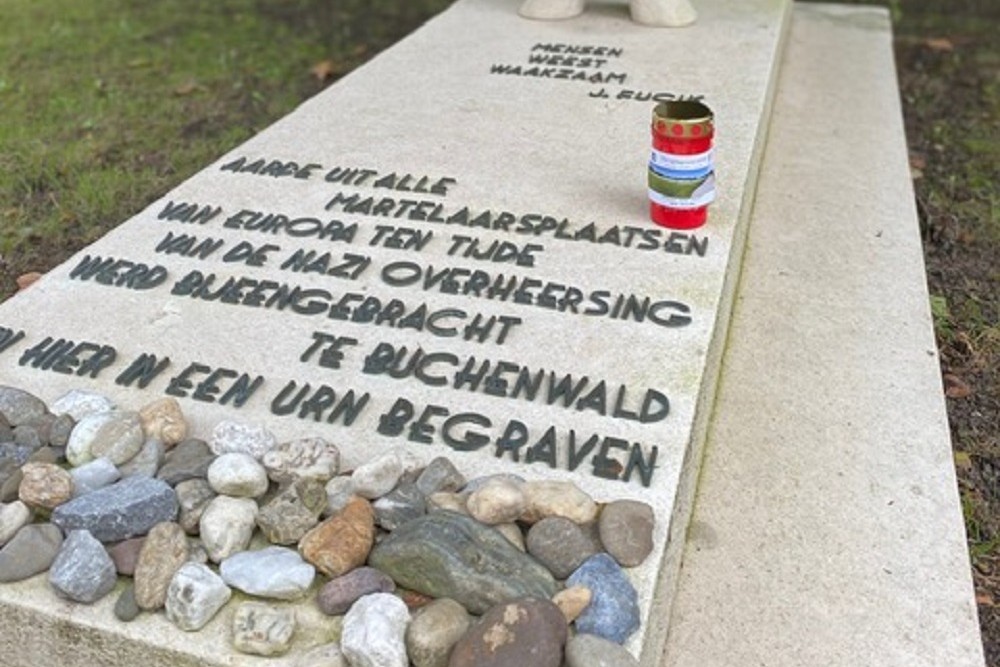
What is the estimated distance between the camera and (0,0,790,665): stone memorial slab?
206 cm

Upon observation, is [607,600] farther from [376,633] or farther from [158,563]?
[158,563]

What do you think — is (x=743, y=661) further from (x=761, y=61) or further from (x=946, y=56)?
(x=946, y=56)

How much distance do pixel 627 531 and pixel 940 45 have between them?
5.25 m

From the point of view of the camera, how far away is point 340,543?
175 cm

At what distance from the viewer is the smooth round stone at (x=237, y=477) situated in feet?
6.14

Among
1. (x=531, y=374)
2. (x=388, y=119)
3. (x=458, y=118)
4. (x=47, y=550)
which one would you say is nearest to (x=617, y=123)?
(x=458, y=118)

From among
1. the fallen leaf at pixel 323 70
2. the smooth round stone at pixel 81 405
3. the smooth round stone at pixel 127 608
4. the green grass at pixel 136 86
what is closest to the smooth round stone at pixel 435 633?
the smooth round stone at pixel 127 608

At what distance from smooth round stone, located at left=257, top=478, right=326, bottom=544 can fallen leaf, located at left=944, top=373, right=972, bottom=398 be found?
179 cm

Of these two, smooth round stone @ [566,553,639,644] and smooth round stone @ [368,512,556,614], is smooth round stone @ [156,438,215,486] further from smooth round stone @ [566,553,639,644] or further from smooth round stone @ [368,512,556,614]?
smooth round stone @ [566,553,639,644]

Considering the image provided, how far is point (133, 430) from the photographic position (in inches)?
78.8

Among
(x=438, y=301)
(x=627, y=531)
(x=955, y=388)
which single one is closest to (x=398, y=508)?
(x=627, y=531)

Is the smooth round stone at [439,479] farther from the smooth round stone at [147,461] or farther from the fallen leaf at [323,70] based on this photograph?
the fallen leaf at [323,70]

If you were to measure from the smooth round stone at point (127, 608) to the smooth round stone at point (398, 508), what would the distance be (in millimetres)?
421

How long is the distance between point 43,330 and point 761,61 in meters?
2.92
